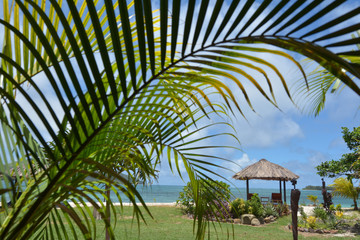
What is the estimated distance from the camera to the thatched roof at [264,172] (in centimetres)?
1534

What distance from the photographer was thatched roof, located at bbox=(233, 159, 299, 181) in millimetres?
15336

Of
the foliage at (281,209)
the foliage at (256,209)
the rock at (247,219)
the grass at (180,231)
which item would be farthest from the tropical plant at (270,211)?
the rock at (247,219)

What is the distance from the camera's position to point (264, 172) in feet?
50.9

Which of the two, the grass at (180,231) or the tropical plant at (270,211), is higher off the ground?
the tropical plant at (270,211)

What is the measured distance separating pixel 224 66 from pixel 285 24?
0.24m

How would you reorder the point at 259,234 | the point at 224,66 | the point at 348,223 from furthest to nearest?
1. the point at 348,223
2. the point at 259,234
3. the point at 224,66

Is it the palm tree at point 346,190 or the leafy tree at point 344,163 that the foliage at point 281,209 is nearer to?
the leafy tree at point 344,163

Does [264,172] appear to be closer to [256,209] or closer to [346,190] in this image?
[346,190]

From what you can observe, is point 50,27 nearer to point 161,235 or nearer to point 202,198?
point 202,198

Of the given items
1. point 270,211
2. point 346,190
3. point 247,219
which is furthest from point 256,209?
point 346,190

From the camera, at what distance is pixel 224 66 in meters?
0.99

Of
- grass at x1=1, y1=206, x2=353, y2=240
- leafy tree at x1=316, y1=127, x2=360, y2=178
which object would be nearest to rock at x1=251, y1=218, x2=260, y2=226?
grass at x1=1, y1=206, x2=353, y2=240

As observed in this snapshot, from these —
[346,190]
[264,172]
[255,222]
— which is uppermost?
[264,172]

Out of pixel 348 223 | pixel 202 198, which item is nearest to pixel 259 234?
pixel 348 223
